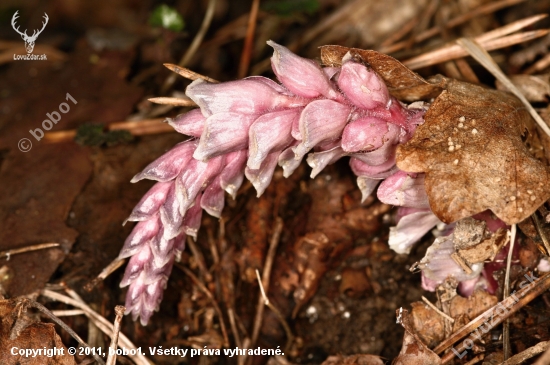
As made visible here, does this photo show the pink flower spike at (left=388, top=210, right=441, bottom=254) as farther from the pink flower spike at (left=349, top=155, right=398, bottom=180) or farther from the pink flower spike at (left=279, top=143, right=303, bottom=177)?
the pink flower spike at (left=279, top=143, right=303, bottom=177)

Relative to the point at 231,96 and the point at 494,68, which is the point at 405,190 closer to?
the point at 231,96

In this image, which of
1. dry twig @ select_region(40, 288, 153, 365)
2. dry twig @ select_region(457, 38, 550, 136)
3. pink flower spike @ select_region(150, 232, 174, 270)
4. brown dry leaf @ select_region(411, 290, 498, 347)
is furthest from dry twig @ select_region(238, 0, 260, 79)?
brown dry leaf @ select_region(411, 290, 498, 347)

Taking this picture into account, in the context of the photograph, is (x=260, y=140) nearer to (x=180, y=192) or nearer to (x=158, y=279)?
(x=180, y=192)

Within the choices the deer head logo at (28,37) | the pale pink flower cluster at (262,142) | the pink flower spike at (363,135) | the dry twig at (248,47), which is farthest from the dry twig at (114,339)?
the deer head logo at (28,37)

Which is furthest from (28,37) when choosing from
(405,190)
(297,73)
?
(405,190)

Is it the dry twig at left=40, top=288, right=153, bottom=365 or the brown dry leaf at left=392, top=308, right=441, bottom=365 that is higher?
the dry twig at left=40, top=288, right=153, bottom=365

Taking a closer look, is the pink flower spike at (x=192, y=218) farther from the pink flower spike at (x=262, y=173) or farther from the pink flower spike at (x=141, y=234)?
the pink flower spike at (x=262, y=173)

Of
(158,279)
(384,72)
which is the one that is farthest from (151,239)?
(384,72)
